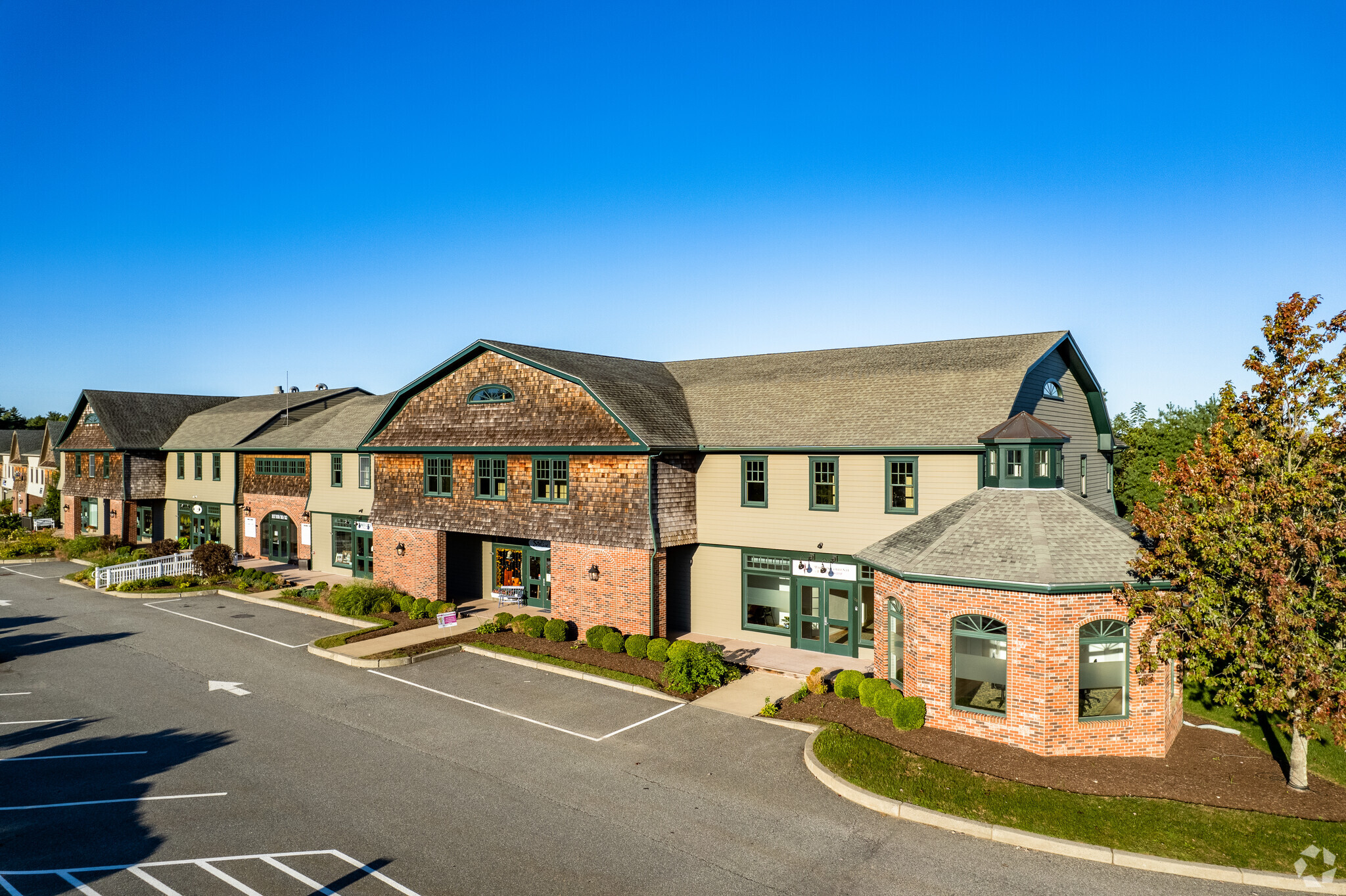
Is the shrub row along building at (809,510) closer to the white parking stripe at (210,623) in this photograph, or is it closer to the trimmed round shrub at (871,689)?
the trimmed round shrub at (871,689)

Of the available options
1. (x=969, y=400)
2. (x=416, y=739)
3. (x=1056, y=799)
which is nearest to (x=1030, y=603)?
(x=1056, y=799)

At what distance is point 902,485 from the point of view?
21609mm

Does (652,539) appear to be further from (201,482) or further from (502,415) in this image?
(201,482)

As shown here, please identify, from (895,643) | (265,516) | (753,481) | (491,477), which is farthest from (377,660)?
(265,516)

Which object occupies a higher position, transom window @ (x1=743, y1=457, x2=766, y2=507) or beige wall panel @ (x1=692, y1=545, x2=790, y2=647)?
transom window @ (x1=743, y1=457, x2=766, y2=507)

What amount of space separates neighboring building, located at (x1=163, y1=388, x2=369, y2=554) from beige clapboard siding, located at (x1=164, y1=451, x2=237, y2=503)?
0.05m

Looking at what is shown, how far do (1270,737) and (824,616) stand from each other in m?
10.5

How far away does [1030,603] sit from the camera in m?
15.4

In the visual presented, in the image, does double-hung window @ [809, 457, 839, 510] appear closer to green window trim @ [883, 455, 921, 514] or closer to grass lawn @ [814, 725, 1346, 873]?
green window trim @ [883, 455, 921, 514]

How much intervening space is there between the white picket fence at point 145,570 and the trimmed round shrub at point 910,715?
32908 mm

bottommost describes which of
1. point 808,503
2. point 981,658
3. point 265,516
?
point 981,658

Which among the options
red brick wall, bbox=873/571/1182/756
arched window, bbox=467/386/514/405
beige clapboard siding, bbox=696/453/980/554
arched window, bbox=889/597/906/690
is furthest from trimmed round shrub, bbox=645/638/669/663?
arched window, bbox=467/386/514/405

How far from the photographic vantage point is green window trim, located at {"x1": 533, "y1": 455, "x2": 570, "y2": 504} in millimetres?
25641

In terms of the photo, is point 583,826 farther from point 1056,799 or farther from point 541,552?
point 541,552
